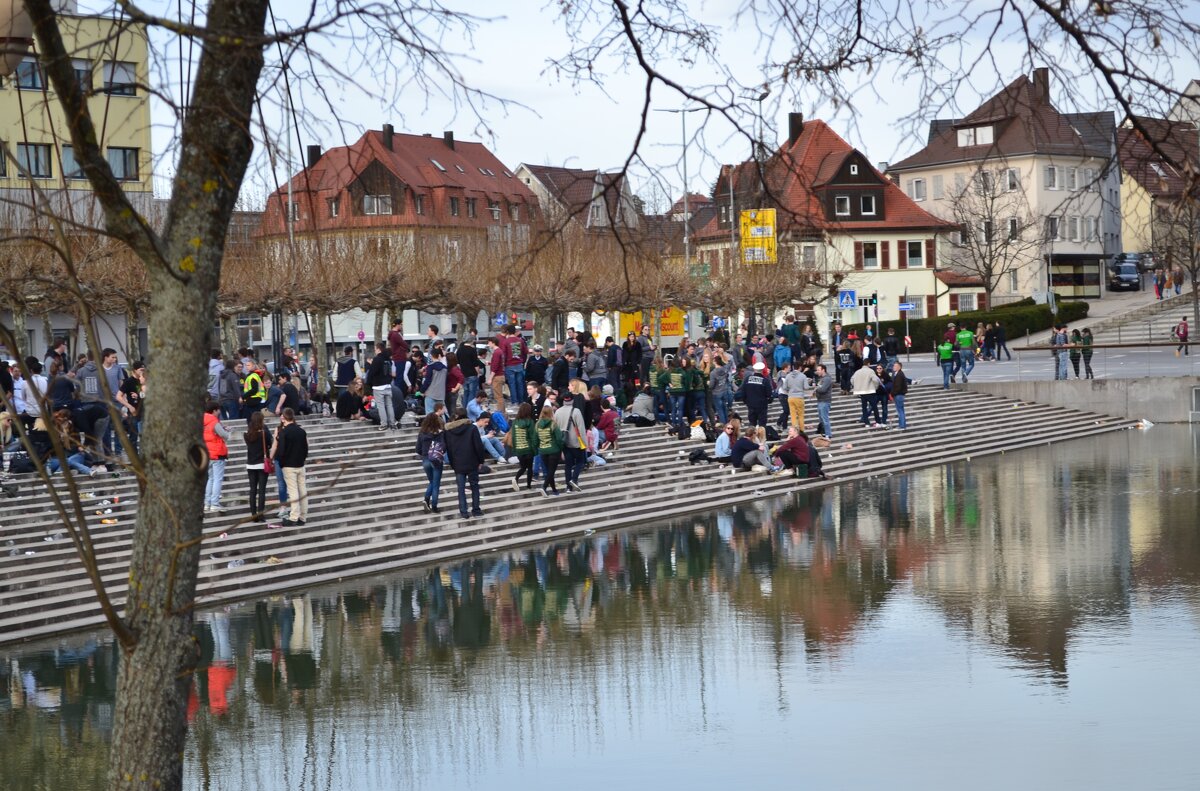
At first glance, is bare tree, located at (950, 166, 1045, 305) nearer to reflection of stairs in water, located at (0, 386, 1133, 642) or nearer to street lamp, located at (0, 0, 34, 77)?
reflection of stairs in water, located at (0, 386, 1133, 642)

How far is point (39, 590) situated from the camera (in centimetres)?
1817

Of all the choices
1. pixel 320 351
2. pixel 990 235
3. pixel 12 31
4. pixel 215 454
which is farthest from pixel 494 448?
pixel 990 235

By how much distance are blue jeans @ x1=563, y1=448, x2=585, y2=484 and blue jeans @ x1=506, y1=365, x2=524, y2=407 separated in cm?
615

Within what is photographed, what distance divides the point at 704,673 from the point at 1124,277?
78.8 meters

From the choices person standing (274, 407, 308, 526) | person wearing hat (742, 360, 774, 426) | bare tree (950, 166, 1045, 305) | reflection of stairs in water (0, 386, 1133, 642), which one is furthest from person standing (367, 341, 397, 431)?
bare tree (950, 166, 1045, 305)

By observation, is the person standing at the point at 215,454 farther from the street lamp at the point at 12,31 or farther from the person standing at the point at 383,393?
the street lamp at the point at 12,31

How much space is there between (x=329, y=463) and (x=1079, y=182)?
21.6 meters

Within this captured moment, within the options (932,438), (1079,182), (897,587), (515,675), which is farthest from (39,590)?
(932,438)

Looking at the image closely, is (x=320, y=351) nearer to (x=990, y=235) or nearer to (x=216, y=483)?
A: (x=216, y=483)

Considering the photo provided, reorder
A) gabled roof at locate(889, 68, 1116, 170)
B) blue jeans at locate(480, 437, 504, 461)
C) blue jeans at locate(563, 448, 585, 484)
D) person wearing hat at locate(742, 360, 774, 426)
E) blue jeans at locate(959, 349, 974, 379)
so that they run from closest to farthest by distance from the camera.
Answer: gabled roof at locate(889, 68, 1116, 170)
blue jeans at locate(563, 448, 585, 484)
blue jeans at locate(480, 437, 504, 461)
person wearing hat at locate(742, 360, 774, 426)
blue jeans at locate(959, 349, 974, 379)

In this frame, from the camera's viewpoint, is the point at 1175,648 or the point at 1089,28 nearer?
the point at 1089,28

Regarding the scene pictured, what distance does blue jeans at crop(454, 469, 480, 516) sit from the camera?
79.2 feet

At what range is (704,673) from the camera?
1476cm

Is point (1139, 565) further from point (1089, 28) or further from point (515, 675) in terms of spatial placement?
point (1089, 28)
